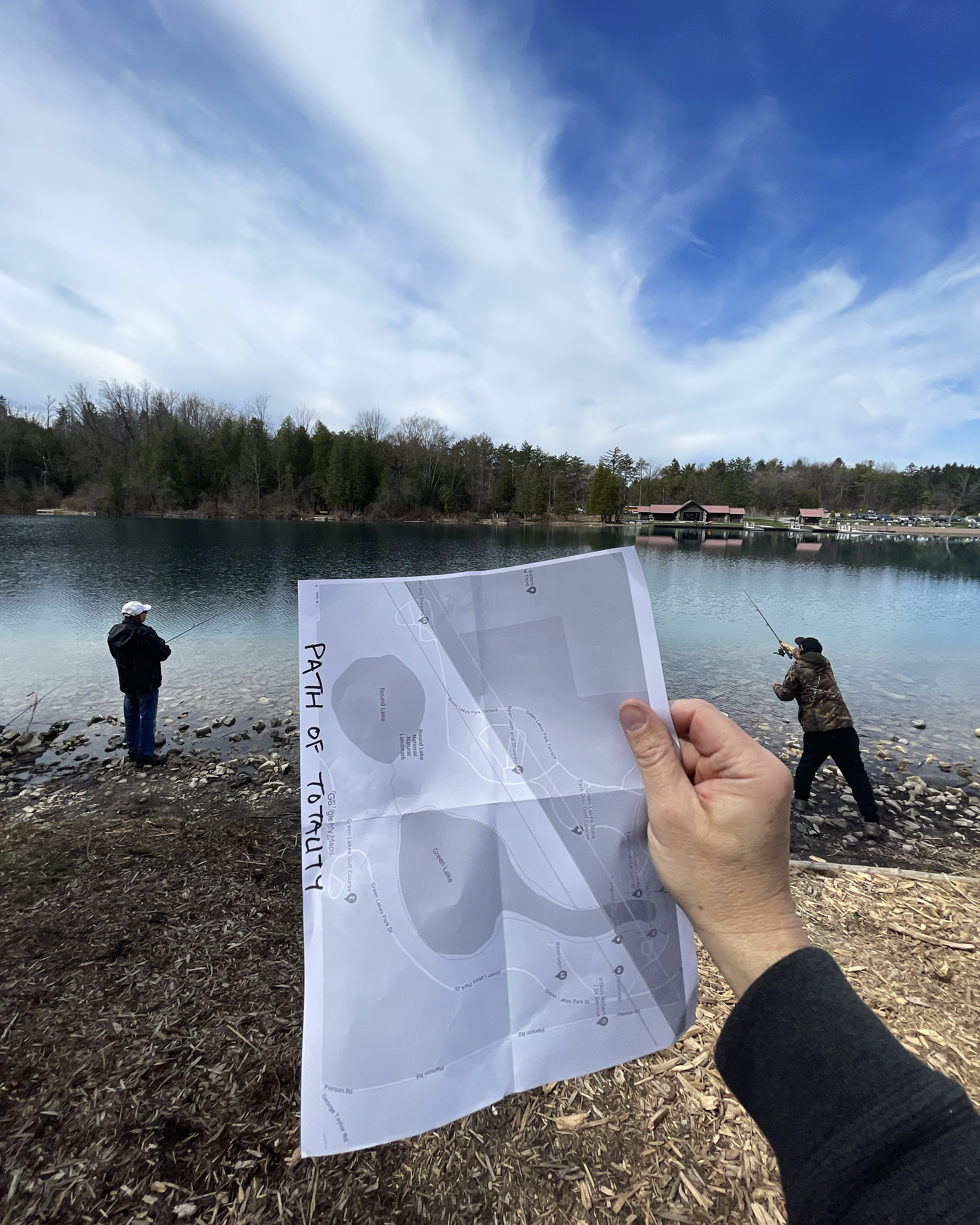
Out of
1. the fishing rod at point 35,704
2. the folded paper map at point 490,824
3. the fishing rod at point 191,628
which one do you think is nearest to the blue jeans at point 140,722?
the fishing rod at point 35,704

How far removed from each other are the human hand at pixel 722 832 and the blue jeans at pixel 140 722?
7546 mm

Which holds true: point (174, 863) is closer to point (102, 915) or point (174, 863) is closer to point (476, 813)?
point (102, 915)

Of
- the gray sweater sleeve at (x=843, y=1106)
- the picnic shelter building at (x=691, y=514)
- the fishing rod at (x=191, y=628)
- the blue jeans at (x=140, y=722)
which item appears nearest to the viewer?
the gray sweater sleeve at (x=843, y=1106)

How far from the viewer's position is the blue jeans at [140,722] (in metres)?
6.98

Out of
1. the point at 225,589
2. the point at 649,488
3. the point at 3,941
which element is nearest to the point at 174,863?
the point at 3,941

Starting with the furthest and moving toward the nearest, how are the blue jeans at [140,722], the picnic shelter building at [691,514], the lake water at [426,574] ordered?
1. the picnic shelter building at [691,514]
2. the lake water at [426,574]
3. the blue jeans at [140,722]

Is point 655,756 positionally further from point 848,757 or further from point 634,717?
point 848,757

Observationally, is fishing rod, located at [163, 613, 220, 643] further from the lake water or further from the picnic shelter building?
the picnic shelter building

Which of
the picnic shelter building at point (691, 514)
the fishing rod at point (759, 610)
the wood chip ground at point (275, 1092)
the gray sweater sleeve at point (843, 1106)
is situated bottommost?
the fishing rod at point (759, 610)

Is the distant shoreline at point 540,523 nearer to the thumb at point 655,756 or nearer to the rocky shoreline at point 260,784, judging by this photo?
the rocky shoreline at point 260,784

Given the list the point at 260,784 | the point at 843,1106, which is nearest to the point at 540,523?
the point at 260,784

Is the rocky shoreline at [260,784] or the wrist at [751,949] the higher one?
the wrist at [751,949]

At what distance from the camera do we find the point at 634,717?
4.54 feet

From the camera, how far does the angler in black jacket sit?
22.3 ft
